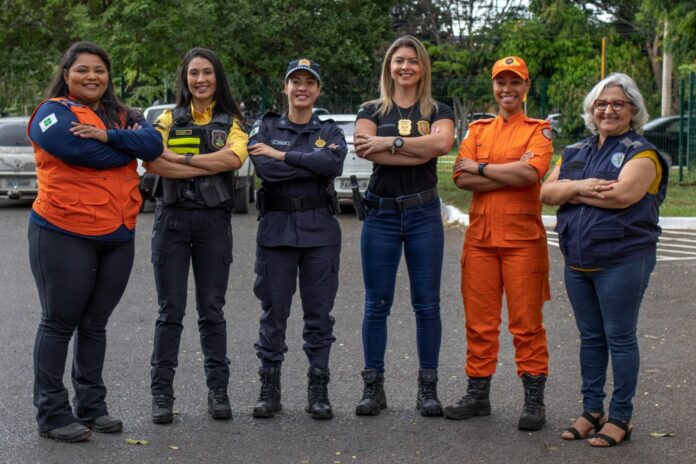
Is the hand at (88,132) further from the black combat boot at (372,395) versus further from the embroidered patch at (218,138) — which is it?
the black combat boot at (372,395)

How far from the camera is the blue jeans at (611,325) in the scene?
5.69 m

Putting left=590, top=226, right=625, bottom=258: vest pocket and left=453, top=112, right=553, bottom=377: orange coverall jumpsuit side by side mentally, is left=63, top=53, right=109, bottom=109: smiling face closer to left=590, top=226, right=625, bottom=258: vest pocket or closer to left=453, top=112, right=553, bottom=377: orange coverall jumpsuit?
left=453, top=112, right=553, bottom=377: orange coverall jumpsuit

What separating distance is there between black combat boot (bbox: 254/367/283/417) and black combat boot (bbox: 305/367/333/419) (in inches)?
7.0

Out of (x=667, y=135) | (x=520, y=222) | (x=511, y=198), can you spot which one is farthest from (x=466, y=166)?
(x=667, y=135)

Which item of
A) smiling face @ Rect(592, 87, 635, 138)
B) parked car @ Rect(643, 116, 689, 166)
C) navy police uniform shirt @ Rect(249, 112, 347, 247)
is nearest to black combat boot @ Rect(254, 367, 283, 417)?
navy police uniform shirt @ Rect(249, 112, 347, 247)

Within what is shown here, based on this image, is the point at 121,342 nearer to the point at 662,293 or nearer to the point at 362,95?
the point at 662,293

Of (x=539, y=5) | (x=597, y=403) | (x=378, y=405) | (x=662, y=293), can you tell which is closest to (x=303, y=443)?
(x=378, y=405)

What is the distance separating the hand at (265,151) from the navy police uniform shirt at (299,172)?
0.02 m

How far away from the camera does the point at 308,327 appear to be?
6.32 metres

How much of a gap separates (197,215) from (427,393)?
1.63 meters

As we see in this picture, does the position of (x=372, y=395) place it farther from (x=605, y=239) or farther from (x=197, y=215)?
(x=605, y=239)

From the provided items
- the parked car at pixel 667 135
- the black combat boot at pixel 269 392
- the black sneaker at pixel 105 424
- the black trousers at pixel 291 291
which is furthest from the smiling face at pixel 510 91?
the parked car at pixel 667 135

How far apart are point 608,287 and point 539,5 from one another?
134ft

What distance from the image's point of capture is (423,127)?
6254 mm
